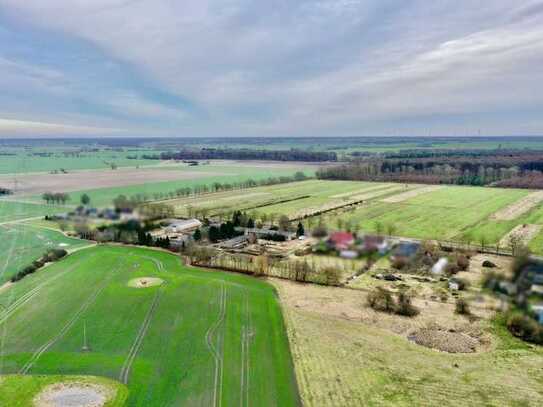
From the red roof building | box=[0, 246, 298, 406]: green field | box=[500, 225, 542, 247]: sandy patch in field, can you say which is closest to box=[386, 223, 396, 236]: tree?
box=[500, 225, 542, 247]: sandy patch in field

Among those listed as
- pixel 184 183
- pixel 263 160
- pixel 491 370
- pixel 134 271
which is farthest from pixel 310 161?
pixel 491 370

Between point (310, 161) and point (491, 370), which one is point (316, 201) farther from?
point (310, 161)

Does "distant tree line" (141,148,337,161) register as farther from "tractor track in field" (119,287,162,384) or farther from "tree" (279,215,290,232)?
"tractor track in field" (119,287,162,384)

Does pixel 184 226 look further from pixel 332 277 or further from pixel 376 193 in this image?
pixel 376 193

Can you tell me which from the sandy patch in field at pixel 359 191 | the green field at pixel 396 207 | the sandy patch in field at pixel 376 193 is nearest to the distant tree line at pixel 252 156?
the sandy patch in field at pixel 359 191

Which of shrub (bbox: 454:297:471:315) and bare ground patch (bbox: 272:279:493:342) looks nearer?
bare ground patch (bbox: 272:279:493:342)

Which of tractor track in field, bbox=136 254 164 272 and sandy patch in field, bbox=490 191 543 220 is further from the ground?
sandy patch in field, bbox=490 191 543 220

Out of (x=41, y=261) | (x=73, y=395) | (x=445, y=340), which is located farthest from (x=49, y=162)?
(x=445, y=340)
